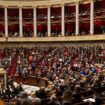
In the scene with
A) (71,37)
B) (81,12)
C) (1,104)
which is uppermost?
(81,12)

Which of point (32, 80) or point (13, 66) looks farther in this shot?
point (13, 66)

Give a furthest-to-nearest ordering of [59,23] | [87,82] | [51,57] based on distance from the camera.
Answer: [59,23], [51,57], [87,82]

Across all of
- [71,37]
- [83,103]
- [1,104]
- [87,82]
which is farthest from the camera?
[71,37]

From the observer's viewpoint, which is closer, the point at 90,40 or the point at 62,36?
the point at 90,40

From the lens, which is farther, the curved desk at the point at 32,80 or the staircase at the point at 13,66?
the staircase at the point at 13,66

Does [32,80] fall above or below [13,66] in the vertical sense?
below

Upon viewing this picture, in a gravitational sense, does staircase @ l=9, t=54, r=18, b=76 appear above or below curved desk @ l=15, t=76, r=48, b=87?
above

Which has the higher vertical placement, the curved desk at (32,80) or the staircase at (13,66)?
the staircase at (13,66)

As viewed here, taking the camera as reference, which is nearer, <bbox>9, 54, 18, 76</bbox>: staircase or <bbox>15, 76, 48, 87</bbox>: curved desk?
<bbox>15, 76, 48, 87</bbox>: curved desk

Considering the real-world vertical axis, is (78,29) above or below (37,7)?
below

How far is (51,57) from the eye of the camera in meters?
37.9

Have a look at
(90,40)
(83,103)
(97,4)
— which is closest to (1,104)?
(83,103)

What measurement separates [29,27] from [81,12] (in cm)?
869

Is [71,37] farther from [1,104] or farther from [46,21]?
[1,104]
